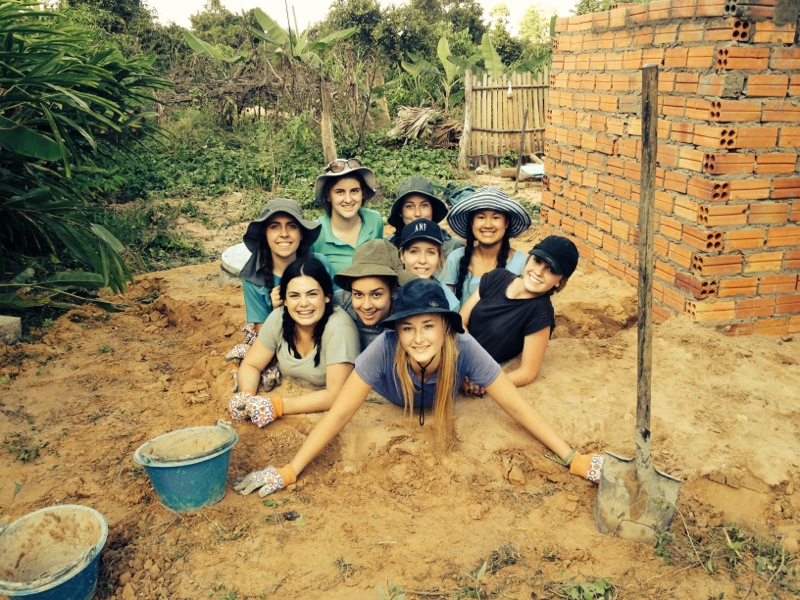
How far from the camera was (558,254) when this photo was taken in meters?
3.35

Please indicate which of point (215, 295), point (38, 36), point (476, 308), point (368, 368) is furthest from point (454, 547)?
point (38, 36)

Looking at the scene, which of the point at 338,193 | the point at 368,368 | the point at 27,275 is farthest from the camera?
the point at 27,275

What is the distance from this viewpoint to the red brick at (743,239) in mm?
3941

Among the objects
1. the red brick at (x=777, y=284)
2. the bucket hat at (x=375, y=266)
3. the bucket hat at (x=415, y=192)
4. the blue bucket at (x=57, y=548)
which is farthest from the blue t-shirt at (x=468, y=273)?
the blue bucket at (x=57, y=548)

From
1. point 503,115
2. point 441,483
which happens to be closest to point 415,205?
point 441,483

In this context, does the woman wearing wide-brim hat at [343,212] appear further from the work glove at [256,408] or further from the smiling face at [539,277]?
the smiling face at [539,277]

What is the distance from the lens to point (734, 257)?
398 centimetres

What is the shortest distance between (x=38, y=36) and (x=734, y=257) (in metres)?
5.98

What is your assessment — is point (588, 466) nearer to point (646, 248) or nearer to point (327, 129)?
point (646, 248)

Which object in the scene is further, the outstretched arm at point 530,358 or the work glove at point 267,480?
the outstretched arm at point 530,358

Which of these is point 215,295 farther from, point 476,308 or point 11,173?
point 476,308

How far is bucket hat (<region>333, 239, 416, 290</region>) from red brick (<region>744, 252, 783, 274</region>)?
83.1 inches

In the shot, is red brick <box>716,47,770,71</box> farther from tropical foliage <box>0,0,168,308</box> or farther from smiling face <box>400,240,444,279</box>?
tropical foliage <box>0,0,168,308</box>

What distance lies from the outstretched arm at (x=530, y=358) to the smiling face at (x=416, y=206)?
1.24 meters
